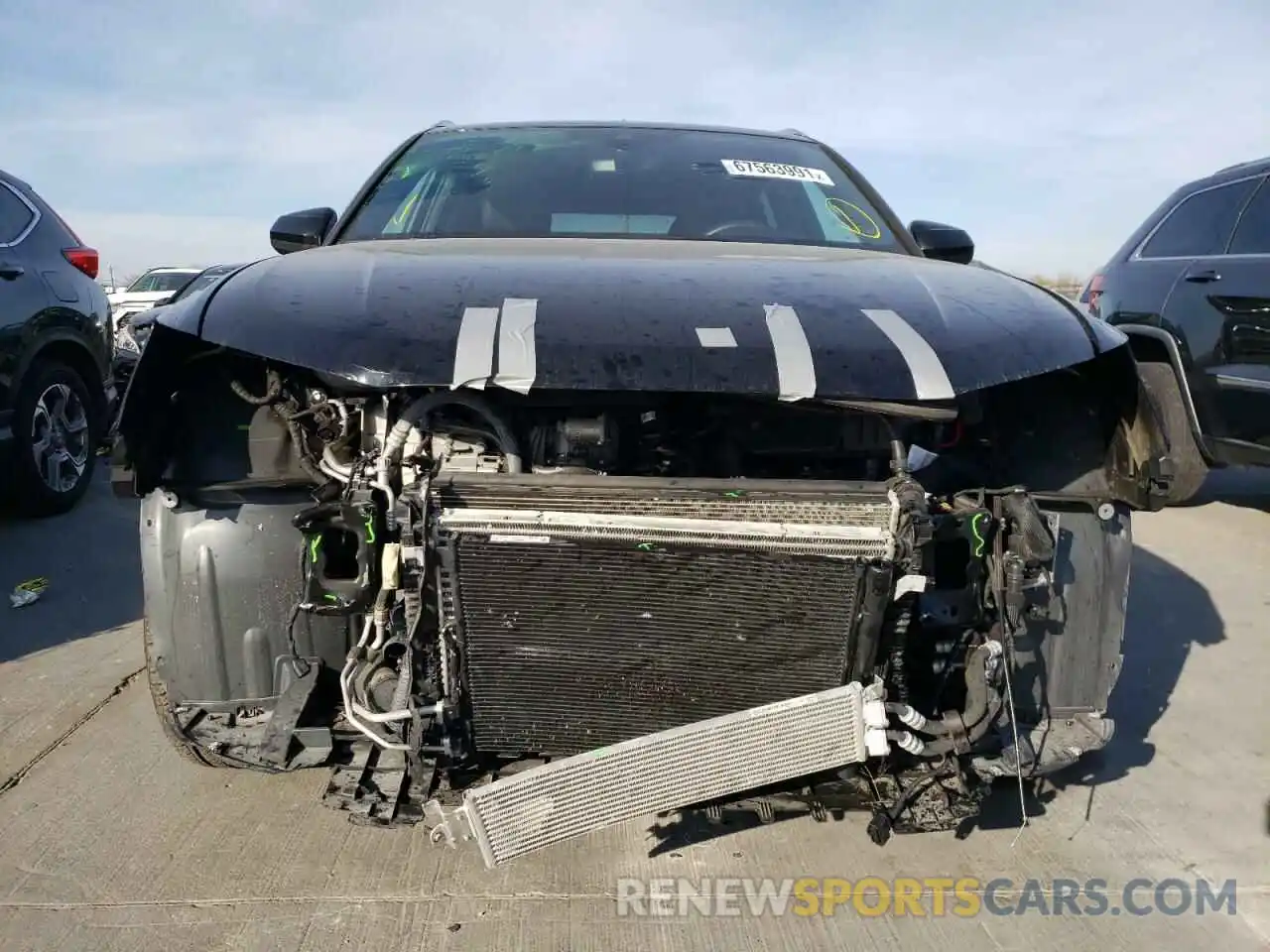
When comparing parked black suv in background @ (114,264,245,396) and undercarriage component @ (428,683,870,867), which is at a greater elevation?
parked black suv in background @ (114,264,245,396)

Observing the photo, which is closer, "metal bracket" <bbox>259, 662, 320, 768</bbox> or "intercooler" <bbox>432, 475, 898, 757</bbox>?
"intercooler" <bbox>432, 475, 898, 757</bbox>

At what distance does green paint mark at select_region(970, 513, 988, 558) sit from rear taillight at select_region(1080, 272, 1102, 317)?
172 inches

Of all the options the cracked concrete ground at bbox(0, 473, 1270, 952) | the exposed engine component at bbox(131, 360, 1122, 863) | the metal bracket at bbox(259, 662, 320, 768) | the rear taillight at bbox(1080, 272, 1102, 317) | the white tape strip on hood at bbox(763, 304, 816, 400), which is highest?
the rear taillight at bbox(1080, 272, 1102, 317)

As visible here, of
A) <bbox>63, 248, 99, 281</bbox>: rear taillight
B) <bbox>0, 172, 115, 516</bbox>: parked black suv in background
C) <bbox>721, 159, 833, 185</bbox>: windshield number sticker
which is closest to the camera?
<bbox>721, 159, 833, 185</bbox>: windshield number sticker

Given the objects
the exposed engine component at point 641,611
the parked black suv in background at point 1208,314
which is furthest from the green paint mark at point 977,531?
the parked black suv in background at point 1208,314

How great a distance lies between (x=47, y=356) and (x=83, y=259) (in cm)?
69

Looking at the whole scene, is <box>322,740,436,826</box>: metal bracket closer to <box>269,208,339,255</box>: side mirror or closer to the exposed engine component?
the exposed engine component

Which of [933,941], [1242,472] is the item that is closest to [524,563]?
[933,941]

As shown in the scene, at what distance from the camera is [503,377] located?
1684 mm

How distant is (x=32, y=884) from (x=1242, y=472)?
692 cm

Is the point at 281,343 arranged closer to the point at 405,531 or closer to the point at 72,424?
the point at 405,531

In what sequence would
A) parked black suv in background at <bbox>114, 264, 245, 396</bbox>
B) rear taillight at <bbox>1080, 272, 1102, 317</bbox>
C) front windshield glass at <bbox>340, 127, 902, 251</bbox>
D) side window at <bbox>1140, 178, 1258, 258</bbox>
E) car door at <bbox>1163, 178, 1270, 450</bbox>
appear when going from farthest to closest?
rear taillight at <bbox>1080, 272, 1102, 317</bbox> → side window at <bbox>1140, 178, 1258, 258</bbox> → car door at <bbox>1163, 178, 1270, 450</bbox> → front windshield glass at <bbox>340, 127, 902, 251</bbox> → parked black suv in background at <bbox>114, 264, 245, 396</bbox>

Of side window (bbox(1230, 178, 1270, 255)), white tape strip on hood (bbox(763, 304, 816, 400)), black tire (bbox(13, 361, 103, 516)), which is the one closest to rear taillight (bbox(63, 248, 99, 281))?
black tire (bbox(13, 361, 103, 516))

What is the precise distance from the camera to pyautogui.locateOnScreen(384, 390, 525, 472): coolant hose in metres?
1.93
